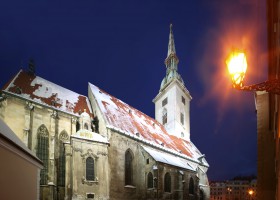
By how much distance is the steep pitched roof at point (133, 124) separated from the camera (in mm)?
32500

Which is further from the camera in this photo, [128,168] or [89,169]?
[128,168]

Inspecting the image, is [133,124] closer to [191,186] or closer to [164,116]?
[191,186]

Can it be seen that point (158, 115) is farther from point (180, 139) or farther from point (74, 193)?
point (74, 193)

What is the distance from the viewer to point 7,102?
26109 millimetres

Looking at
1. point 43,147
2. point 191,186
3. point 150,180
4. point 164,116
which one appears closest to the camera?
point 43,147

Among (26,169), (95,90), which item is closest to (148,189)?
→ (95,90)

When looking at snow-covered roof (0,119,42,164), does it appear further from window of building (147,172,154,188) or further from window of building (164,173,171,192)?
window of building (164,173,171,192)

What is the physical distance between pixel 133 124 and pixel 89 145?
8.72 metres

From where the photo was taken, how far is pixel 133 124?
3575cm

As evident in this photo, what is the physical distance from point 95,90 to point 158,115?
17.9 meters

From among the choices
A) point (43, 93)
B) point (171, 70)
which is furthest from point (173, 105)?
point (43, 93)

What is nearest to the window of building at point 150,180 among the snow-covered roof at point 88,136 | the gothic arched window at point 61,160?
the snow-covered roof at point 88,136

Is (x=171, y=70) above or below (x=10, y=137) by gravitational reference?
above

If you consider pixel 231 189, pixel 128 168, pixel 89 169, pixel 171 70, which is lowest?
pixel 231 189
